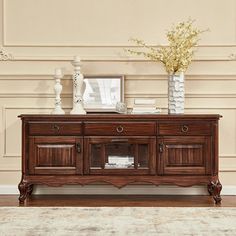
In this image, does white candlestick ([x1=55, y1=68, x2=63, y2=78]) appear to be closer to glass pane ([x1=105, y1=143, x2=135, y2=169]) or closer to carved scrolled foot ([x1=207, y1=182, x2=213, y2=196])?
glass pane ([x1=105, y1=143, x2=135, y2=169])

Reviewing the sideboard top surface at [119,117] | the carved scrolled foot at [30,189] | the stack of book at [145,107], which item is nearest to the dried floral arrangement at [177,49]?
the stack of book at [145,107]

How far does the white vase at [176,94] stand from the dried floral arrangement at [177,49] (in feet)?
0.14

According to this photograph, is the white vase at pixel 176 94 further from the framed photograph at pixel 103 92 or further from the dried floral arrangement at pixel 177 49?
the framed photograph at pixel 103 92

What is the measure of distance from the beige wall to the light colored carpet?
1.22 meters

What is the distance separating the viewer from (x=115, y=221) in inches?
72.7

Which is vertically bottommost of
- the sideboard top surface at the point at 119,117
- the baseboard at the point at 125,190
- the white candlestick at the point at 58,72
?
the baseboard at the point at 125,190

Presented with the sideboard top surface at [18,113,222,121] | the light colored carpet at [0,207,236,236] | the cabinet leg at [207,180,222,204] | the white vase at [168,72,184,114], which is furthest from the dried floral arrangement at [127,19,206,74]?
the light colored carpet at [0,207,236,236]

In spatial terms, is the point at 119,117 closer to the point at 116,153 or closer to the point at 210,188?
the point at 116,153

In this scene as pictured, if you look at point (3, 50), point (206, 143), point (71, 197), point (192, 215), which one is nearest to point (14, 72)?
point (3, 50)

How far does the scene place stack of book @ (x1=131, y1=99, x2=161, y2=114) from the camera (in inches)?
119

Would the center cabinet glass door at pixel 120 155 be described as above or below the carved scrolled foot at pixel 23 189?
above

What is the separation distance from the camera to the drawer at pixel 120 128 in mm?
2900

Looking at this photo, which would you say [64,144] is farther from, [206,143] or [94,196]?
[206,143]

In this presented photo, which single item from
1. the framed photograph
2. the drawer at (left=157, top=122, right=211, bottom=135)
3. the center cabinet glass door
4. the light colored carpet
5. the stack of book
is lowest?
the light colored carpet
